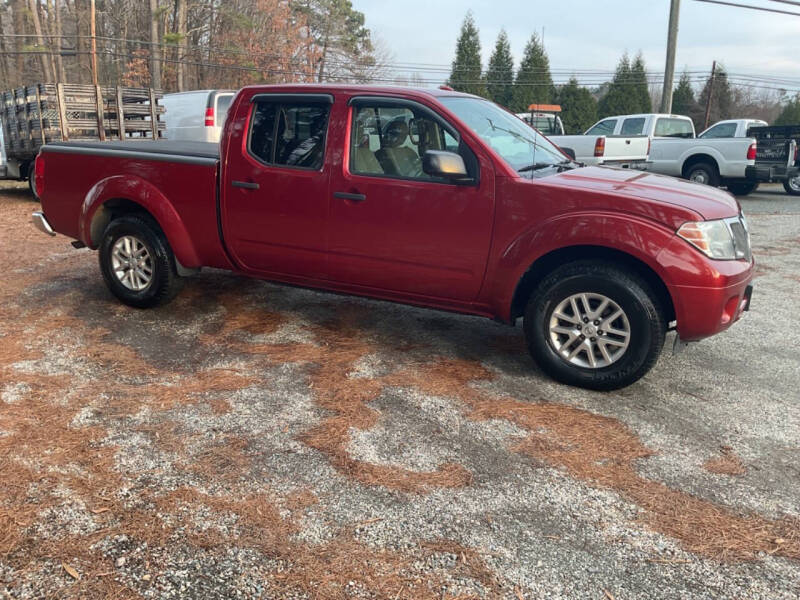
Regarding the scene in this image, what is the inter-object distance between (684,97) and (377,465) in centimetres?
5140

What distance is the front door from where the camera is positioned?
14.0ft

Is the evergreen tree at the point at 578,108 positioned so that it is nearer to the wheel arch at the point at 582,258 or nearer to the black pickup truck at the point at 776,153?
the black pickup truck at the point at 776,153

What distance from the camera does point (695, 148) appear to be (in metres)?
15.7

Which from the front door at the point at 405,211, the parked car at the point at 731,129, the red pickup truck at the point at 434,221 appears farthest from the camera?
the parked car at the point at 731,129

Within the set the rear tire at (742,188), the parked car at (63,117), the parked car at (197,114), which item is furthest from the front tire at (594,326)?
the rear tire at (742,188)

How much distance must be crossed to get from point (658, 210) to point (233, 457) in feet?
8.93

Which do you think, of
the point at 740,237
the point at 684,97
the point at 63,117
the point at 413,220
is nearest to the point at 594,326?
the point at 740,237

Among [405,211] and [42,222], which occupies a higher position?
[405,211]

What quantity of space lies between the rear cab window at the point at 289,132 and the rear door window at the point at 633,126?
13.3 m

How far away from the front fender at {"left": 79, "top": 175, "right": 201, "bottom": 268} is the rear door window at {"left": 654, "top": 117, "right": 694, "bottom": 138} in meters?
14.2

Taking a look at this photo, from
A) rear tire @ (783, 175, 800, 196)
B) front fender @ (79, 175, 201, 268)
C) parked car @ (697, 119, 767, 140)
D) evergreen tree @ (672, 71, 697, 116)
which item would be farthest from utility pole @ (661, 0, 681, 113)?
evergreen tree @ (672, 71, 697, 116)

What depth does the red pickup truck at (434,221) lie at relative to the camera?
3930 millimetres

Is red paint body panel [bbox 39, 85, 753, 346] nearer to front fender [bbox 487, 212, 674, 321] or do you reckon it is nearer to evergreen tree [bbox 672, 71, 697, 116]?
front fender [bbox 487, 212, 674, 321]

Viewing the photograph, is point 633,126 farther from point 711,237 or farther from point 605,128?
point 711,237
